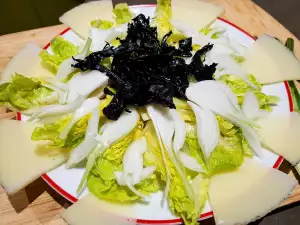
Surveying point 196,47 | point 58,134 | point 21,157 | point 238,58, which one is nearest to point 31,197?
point 21,157

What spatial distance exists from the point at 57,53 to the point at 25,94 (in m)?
0.28

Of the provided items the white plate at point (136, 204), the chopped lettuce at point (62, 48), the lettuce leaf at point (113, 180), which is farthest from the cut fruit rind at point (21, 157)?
the chopped lettuce at point (62, 48)

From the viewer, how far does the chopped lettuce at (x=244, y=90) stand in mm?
1568

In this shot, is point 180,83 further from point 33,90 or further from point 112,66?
point 33,90

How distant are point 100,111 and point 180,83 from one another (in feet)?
1.12

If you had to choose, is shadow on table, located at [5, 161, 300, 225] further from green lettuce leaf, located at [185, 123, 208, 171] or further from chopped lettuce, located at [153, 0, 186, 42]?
chopped lettuce, located at [153, 0, 186, 42]

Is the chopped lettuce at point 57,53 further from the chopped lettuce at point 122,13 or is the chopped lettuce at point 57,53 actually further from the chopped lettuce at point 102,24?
the chopped lettuce at point 122,13

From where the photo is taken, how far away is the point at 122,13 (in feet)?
5.93

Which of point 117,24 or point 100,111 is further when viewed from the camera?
point 117,24

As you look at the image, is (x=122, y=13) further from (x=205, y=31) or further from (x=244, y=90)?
(x=244, y=90)

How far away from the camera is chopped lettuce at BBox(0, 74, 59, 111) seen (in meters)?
1.53

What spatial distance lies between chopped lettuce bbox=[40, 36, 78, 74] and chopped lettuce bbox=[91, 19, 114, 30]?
0.14 metres

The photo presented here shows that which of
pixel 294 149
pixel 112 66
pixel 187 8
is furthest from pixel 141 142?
pixel 187 8

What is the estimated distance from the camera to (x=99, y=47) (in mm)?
1636
